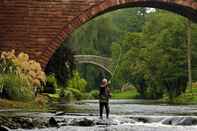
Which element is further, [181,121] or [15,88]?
[15,88]

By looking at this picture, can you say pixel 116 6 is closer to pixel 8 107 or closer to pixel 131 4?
pixel 131 4

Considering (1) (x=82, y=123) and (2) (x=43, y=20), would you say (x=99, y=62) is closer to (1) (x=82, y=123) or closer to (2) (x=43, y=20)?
(2) (x=43, y=20)

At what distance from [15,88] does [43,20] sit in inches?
118

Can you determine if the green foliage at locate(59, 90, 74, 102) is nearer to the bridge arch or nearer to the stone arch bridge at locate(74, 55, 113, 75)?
the bridge arch

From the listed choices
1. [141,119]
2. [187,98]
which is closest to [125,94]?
[187,98]

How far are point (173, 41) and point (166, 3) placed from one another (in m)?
28.4

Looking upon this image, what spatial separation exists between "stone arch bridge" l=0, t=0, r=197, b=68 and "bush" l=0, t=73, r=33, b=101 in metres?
1.21

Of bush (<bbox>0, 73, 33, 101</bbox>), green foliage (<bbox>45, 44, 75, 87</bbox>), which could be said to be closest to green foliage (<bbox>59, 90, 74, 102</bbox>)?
green foliage (<bbox>45, 44, 75, 87</bbox>)

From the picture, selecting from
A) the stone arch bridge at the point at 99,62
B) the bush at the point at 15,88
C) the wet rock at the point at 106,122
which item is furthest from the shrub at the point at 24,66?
the stone arch bridge at the point at 99,62

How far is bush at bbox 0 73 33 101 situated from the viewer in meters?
25.3

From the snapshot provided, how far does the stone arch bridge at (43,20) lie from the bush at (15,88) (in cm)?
121

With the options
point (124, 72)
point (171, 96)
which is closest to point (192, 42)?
point (171, 96)

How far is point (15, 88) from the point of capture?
25.5m

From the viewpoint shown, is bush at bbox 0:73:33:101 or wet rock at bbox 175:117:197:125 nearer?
wet rock at bbox 175:117:197:125
